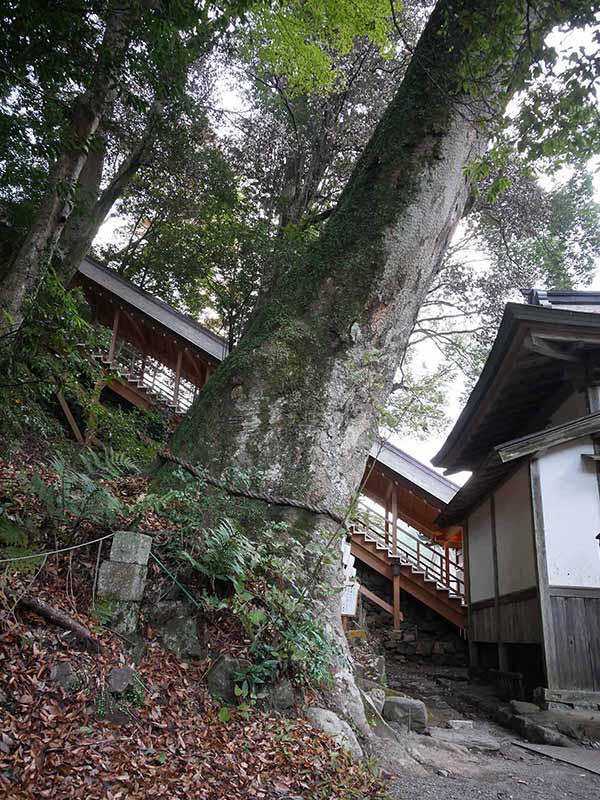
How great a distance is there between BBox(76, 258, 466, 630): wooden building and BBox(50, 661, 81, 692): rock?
28.0 ft

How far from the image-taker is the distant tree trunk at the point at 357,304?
423cm

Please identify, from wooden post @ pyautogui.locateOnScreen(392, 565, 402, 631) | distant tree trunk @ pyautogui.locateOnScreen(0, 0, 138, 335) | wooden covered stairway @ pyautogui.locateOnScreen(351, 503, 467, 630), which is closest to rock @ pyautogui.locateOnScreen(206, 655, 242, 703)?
distant tree trunk @ pyautogui.locateOnScreen(0, 0, 138, 335)

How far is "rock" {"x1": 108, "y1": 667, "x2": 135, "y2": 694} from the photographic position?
2555 mm

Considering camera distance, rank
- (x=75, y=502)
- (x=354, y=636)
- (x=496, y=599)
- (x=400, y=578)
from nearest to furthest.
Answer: (x=75, y=502) < (x=354, y=636) < (x=496, y=599) < (x=400, y=578)

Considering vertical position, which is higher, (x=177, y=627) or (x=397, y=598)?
(x=397, y=598)

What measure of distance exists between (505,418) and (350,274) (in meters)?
5.87

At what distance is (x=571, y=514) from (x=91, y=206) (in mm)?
9487

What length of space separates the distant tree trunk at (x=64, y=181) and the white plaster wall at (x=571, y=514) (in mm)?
6342

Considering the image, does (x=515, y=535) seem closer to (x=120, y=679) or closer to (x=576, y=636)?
(x=576, y=636)

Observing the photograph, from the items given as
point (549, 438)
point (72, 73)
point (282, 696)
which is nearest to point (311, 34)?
point (72, 73)

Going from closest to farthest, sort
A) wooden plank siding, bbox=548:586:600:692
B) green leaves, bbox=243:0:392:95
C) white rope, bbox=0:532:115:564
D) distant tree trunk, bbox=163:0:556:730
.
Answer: white rope, bbox=0:532:115:564 < distant tree trunk, bbox=163:0:556:730 < wooden plank siding, bbox=548:586:600:692 < green leaves, bbox=243:0:392:95

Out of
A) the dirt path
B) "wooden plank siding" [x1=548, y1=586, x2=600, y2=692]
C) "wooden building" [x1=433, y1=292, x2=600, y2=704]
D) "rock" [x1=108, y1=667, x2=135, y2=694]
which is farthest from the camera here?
"wooden building" [x1=433, y1=292, x2=600, y2=704]

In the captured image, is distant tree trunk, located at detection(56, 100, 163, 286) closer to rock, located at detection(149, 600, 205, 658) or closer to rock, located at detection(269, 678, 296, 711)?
rock, located at detection(149, 600, 205, 658)

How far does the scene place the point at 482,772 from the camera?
4207mm
